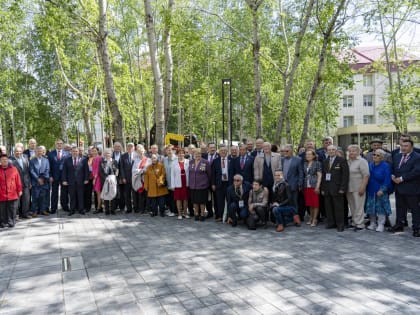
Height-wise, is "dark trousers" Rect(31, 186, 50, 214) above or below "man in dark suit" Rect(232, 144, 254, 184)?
below

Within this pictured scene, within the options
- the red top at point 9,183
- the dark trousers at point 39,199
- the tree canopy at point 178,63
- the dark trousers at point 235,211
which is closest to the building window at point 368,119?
the tree canopy at point 178,63

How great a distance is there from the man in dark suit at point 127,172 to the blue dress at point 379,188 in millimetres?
6148

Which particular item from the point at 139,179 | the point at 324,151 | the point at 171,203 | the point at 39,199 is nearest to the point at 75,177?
the point at 39,199

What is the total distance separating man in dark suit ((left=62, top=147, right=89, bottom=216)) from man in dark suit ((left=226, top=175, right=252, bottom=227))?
4.42 metres

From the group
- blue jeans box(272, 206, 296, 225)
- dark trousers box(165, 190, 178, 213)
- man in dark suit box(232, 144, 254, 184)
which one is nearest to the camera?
blue jeans box(272, 206, 296, 225)

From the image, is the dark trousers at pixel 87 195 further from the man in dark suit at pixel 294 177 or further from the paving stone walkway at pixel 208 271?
the man in dark suit at pixel 294 177

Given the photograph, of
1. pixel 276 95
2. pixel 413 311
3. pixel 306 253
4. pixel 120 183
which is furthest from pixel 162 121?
pixel 276 95

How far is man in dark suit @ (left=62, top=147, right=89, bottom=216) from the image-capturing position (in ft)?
33.1

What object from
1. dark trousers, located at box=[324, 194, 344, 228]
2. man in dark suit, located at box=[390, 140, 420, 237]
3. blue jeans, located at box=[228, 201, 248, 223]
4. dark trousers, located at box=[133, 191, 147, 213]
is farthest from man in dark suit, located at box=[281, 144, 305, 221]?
dark trousers, located at box=[133, 191, 147, 213]

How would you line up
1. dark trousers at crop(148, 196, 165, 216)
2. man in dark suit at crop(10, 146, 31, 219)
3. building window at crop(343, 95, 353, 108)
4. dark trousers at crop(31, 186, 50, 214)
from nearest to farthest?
man in dark suit at crop(10, 146, 31, 219) → dark trousers at crop(148, 196, 165, 216) → dark trousers at crop(31, 186, 50, 214) → building window at crop(343, 95, 353, 108)

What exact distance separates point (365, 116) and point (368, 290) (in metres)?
51.8

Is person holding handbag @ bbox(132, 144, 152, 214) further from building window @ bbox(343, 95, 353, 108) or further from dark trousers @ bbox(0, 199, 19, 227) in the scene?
building window @ bbox(343, 95, 353, 108)

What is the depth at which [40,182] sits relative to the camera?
384 inches

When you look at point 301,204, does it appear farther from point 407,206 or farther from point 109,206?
point 109,206
